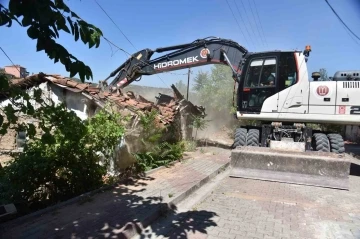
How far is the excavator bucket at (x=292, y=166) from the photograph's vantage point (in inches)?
282

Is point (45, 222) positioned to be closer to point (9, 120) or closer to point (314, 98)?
point (9, 120)

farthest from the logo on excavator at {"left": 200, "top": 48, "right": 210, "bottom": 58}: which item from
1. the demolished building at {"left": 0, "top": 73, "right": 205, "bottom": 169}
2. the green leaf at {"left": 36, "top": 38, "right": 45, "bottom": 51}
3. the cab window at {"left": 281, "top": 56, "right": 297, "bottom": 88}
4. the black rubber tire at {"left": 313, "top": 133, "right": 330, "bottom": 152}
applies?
the green leaf at {"left": 36, "top": 38, "right": 45, "bottom": 51}

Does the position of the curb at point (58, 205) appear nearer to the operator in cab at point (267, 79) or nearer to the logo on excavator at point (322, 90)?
the operator in cab at point (267, 79)

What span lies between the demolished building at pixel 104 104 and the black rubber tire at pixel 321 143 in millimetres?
4827

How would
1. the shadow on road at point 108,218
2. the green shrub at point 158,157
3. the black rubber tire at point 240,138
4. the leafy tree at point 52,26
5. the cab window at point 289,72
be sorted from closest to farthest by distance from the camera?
the leafy tree at point 52,26
the shadow on road at point 108,218
the green shrub at point 158,157
the cab window at point 289,72
the black rubber tire at point 240,138

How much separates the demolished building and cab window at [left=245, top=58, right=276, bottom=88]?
318 centimetres

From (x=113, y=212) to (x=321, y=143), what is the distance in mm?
6790

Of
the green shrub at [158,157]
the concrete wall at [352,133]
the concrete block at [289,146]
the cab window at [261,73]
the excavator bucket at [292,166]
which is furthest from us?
the concrete wall at [352,133]

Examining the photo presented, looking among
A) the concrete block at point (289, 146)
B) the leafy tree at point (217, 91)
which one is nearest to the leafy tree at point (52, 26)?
the concrete block at point (289, 146)

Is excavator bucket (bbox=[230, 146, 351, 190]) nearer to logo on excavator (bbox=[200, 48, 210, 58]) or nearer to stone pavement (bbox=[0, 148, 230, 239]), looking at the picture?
stone pavement (bbox=[0, 148, 230, 239])

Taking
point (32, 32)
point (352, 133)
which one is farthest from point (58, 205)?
point (352, 133)

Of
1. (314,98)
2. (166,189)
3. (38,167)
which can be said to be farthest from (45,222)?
(314,98)

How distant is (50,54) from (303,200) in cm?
578

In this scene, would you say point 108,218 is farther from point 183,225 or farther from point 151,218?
point 183,225
